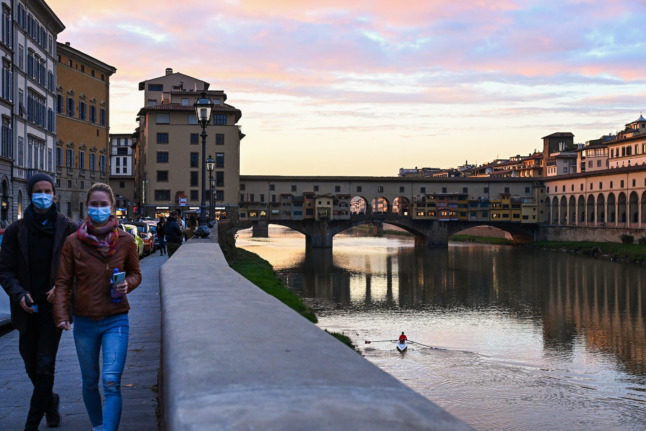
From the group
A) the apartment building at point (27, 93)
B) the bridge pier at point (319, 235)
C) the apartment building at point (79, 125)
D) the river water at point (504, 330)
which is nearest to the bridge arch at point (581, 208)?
the river water at point (504, 330)

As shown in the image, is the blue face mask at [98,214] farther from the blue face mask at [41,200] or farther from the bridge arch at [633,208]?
the bridge arch at [633,208]

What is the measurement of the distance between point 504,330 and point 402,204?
228 feet

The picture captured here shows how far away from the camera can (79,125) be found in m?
57.1

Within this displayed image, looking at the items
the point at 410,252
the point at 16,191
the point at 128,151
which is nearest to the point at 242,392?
the point at 16,191

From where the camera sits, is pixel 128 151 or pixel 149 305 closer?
pixel 149 305

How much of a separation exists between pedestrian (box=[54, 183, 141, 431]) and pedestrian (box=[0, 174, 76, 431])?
0.51 metres

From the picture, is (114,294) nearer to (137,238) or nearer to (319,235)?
(137,238)

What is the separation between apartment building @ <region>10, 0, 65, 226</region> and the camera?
38594 mm

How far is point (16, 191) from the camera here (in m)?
39.7

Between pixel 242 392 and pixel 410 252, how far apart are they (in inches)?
3198

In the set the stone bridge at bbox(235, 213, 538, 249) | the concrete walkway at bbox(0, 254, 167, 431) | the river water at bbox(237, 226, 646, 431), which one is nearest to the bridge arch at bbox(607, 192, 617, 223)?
the stone bridge at bbox(235, 213, 538, 249)

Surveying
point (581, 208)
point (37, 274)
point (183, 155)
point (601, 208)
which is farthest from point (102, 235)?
point (581, 208)

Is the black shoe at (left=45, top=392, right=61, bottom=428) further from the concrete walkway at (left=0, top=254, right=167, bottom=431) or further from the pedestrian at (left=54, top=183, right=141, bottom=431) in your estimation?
the pedestrian at (left=54, top=183, right=141, bottom=431)

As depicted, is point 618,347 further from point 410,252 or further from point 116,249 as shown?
point 410,252
